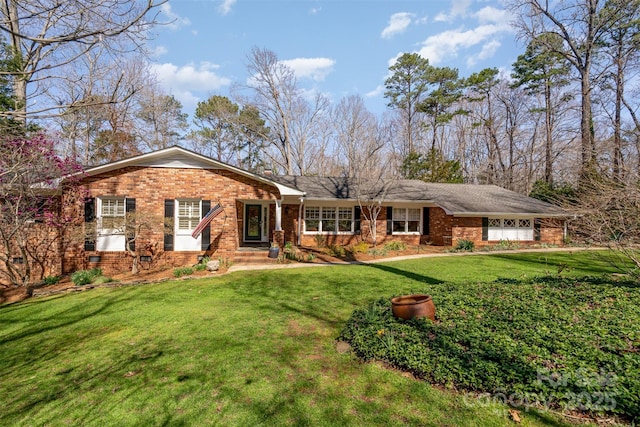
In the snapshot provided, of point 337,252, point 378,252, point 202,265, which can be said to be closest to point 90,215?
point 202,265

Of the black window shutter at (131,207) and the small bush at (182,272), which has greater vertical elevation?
the black window shutter at (131,207)

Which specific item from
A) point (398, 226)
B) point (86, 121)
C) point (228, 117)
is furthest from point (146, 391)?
point (228, 117)

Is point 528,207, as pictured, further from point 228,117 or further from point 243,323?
point 228,117

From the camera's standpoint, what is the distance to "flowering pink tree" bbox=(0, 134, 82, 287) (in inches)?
372

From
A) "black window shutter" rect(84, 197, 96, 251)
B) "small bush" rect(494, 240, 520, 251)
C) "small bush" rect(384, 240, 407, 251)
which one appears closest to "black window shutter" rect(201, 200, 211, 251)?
"black window shutter" rect(84, 197, 96, 251)

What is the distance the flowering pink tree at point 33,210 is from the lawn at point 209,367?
11.0 feet

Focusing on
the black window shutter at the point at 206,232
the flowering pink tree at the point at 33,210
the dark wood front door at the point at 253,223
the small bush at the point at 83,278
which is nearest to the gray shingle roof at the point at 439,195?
the dark wood front door at the point at 253,223

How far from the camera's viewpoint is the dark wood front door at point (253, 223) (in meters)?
15.7

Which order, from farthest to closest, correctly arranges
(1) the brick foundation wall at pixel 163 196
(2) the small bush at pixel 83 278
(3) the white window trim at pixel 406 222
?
(3) the white window trim at pixel 406 222
(1) the brick foundation wall at pixel 163 196
(2) the small bush at pixel 83 278

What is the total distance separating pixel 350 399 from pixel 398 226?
48.2 feet

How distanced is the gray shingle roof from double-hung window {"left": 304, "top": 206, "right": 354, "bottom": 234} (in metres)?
0.85

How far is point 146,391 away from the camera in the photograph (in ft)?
12.4

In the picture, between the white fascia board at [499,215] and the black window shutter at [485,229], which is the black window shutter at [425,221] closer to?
the white fascia board at [499,215]

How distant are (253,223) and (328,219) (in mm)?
4116
